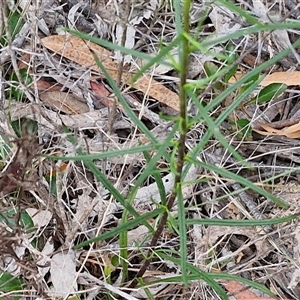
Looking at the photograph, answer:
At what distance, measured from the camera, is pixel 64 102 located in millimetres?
1499

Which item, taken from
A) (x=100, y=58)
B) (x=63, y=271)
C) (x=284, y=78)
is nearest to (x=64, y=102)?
(x=100, y=58)

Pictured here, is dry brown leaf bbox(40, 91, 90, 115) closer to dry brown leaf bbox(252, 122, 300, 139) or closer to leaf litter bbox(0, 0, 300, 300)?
leaf litter bbox(0, 0, 300, 300)

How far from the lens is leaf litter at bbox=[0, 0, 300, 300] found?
1287 millimetres

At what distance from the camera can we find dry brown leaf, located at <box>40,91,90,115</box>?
4.90ft

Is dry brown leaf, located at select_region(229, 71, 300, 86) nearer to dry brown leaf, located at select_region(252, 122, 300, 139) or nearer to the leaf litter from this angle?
the leaf litter

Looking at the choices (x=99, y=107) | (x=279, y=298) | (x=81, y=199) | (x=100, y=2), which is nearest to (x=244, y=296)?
(x=279, y=298)

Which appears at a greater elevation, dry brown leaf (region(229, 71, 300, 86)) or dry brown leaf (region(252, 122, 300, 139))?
dry brown leaf (region(229, 71, 300, 86))

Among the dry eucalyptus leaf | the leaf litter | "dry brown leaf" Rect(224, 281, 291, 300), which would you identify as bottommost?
"dry brown leaf" Rect(224, 281, 291, 300)

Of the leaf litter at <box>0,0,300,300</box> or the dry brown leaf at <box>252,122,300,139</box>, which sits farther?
the dry brown leaf at <box>252,122,300,139</box>

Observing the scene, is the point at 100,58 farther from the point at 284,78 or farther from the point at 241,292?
the point at 241,292

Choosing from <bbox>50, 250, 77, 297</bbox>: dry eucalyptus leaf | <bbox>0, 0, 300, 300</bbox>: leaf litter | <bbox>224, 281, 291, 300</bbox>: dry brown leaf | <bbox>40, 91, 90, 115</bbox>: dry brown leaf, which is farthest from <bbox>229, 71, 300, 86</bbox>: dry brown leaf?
<bbox>50, 250, 77, 297</bbox>: dry eucalyptus leaf

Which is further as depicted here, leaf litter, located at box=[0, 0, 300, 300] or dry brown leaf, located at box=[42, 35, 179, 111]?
dry brown leaf, located at box=[42, 35, 179, 111]

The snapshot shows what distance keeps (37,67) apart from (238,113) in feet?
1.80

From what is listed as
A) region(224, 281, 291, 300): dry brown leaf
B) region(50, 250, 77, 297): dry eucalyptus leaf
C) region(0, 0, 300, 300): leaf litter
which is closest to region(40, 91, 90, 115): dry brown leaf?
region(0, 0, 300, 300): leaf litter
